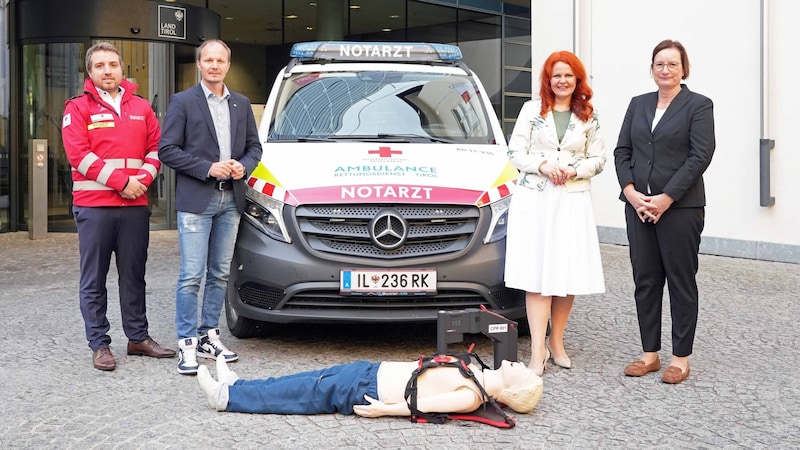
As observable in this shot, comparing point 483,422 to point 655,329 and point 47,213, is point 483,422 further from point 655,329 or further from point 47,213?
point 47,213

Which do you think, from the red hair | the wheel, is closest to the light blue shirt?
the wheel

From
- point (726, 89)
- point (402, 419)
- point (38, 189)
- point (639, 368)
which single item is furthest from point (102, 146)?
point (38, 189)

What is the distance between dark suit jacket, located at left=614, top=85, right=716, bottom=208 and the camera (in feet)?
17.3

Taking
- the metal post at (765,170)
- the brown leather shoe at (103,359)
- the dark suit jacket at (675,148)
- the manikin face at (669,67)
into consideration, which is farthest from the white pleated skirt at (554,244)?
the metal post at (765,170)

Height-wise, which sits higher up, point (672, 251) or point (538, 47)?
point (538, 47)

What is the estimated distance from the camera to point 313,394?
183 inches

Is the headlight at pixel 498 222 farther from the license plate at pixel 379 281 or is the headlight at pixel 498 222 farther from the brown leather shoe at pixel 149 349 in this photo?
the brown leather shoe at pixel 149 349

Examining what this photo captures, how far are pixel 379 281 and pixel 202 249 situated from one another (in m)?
1.08

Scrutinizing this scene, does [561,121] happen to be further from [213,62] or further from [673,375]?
[213,62]

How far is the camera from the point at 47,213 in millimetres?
14188

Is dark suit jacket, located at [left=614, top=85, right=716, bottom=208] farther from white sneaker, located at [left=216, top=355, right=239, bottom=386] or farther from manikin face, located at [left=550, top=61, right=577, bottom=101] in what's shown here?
white sneaker, located at [left=216, top=355, right=239, bottom=386]

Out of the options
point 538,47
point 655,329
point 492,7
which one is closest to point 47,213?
point 538,47

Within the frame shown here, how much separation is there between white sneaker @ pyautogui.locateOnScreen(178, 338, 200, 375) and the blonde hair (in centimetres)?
190

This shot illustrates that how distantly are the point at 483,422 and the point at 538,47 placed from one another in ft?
32.2
